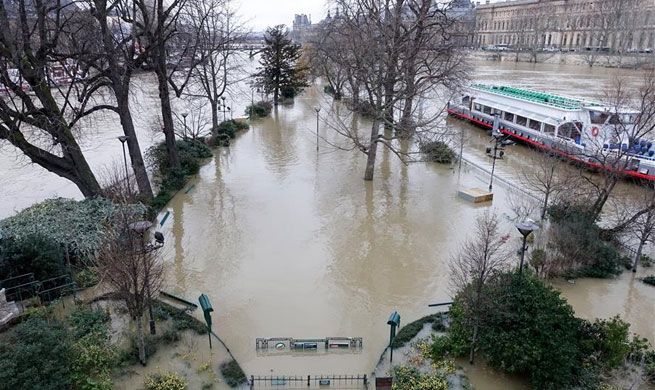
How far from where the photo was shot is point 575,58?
84438 millimetres

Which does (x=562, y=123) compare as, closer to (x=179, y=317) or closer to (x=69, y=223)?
A: (x=179, y=317)

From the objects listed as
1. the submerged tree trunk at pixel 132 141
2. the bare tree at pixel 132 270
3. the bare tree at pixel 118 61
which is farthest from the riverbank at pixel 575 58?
the bare tree at pixel 132 270

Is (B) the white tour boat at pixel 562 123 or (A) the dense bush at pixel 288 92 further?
(A) the dense bush at pixel 288 92

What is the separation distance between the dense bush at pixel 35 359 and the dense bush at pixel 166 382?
4.59 feet

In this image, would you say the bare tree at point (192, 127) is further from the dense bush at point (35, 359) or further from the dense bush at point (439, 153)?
the dense bush at point (35, 359)

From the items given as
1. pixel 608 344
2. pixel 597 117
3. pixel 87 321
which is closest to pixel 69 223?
pixel 87 321

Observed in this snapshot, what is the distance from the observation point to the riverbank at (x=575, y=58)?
7231 centimetres

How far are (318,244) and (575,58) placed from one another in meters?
86.7

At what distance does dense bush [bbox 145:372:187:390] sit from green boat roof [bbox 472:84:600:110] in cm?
2504

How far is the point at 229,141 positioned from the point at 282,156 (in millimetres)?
4947

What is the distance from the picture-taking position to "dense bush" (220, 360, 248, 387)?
30.5 feet

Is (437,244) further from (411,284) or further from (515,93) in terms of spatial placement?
(515,93)

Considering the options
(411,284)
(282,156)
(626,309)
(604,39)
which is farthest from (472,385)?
(604,39)

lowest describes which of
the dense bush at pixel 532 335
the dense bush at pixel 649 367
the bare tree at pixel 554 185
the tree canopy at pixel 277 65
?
the dense bush at pixel 649 367
